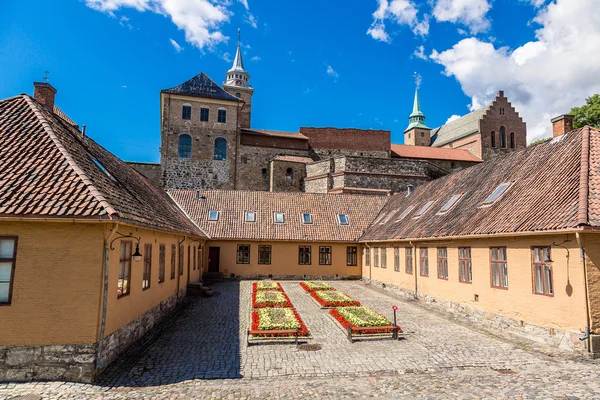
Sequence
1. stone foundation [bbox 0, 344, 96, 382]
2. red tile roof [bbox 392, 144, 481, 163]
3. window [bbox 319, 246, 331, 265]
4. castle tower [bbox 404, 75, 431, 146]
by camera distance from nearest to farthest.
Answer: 1. stone foundation [bbox 0, 344, 96, 382]
2. window [bbox 319, 246, 331, 265]
3. red tile roof [bbox 392, 144, 481, 163]
4. castle tower [bbox 404, 75, 431, 146]

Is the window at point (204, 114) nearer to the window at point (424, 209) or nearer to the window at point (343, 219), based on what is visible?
the window at point (343, 219)

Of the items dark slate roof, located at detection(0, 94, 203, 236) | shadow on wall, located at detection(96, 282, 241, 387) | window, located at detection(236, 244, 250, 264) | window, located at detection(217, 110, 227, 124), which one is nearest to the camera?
dark slate roof, located at detection(0, 94, 203, 236)

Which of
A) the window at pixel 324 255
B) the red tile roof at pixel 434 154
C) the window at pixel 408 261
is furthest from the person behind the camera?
the red tile roof at pixel 434 154

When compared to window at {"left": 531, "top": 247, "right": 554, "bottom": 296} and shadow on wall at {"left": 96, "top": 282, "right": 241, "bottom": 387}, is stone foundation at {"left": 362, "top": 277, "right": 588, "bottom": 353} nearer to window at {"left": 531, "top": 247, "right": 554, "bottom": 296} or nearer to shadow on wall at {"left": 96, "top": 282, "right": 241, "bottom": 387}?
window at {"left": 531, "top": 247, "right": 554, "bottom": 296}

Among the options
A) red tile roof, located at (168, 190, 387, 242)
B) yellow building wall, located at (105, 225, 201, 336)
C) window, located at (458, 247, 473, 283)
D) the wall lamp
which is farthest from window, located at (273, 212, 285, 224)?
the wall lamp

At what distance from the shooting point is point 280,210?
27.9 m

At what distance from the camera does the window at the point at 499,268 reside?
11897mm

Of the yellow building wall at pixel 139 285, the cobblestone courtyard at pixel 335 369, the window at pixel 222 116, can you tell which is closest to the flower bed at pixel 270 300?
the cobblestone courtyard at pixel 335 369

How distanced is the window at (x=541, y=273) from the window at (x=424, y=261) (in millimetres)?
6504

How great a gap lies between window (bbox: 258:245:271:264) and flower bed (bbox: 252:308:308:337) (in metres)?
11.6

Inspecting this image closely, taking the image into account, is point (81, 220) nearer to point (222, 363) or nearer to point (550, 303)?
point (222, 363)

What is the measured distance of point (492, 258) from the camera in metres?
12.5

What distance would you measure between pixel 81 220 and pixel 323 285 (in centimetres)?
1517

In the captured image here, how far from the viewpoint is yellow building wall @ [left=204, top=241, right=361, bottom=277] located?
25359mm
